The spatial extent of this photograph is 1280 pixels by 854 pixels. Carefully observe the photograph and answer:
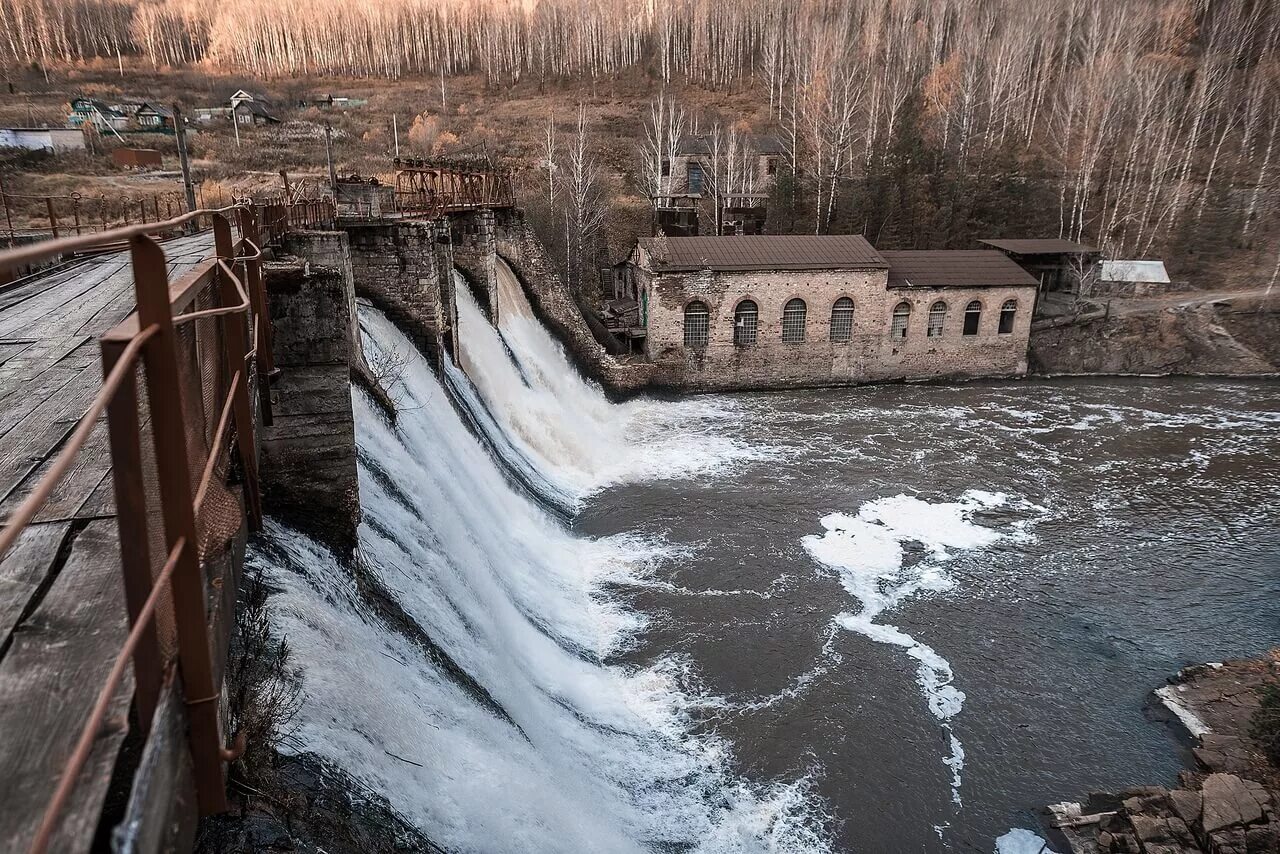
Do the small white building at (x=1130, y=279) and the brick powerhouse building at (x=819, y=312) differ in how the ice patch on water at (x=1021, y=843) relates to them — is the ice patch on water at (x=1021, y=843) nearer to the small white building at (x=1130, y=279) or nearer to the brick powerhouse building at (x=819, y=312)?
the brick powerhouse building at (x=819, y=312)

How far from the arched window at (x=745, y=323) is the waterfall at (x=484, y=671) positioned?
1260 centimetres

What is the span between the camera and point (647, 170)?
45000mm

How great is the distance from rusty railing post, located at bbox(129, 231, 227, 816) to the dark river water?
26.4 feet

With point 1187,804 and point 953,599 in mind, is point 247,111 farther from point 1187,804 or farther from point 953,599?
point 1187,804

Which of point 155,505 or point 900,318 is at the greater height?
point 155,505

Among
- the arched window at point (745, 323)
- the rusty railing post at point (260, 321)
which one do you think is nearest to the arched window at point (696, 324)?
the arched window at point (745, 323)

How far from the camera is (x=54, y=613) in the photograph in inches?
95.5

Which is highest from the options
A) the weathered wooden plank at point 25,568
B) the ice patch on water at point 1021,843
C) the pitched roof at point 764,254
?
the weathered wooden plank at point 25,568

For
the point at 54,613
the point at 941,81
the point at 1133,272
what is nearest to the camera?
the point at 54,613

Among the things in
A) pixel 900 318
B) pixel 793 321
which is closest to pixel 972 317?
pixel 900 318

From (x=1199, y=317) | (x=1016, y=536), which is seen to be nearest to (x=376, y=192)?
(x=1016, y=536)

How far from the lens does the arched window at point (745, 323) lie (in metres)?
26.4

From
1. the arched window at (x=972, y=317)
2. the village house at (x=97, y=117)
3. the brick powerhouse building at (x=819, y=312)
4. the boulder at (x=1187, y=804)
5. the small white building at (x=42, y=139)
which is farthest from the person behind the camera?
the village house at (x=97, y=117)

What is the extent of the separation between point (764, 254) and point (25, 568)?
83.4 feet
